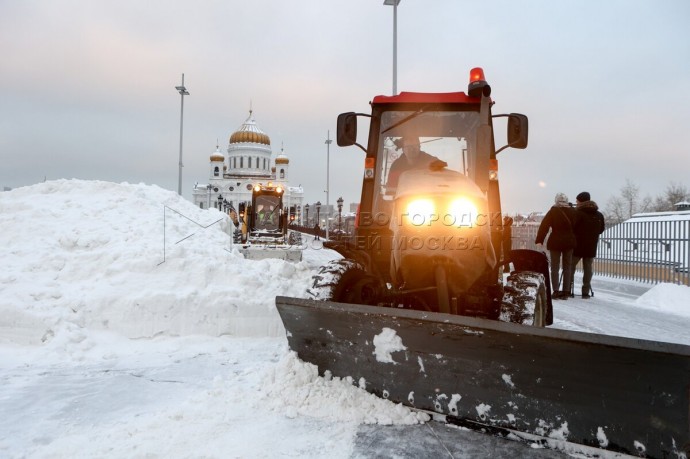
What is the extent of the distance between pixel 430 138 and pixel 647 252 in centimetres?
1116

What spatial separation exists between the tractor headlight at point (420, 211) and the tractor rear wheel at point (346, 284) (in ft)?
2.70

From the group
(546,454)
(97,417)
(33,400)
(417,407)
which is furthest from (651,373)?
(33,400)

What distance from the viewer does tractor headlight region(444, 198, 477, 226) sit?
3383 mm

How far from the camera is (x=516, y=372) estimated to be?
8.82 ft

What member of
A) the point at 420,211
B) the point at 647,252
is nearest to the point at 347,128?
the point at 420,211

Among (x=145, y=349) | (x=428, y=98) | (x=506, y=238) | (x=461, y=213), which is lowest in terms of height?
(x=145, y=349)

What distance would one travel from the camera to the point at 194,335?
551 cm

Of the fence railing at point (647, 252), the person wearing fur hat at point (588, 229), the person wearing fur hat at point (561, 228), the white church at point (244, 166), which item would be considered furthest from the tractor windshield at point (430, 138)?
the white church at point (244, 166)

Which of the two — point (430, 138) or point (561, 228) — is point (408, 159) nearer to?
point (430, 138)

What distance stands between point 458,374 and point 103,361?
3782mm

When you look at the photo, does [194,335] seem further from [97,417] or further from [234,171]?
[234,171]

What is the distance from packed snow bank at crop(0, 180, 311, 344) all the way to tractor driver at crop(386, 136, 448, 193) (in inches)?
101

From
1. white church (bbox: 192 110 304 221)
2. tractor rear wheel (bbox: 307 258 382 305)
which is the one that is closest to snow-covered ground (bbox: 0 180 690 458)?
tractor rear wheel (bbox: 307 258 382 305)

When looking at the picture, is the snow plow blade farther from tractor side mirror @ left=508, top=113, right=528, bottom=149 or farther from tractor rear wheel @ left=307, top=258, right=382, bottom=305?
tractor side mirror @ left=508, top=113, right=528, bottom=149
